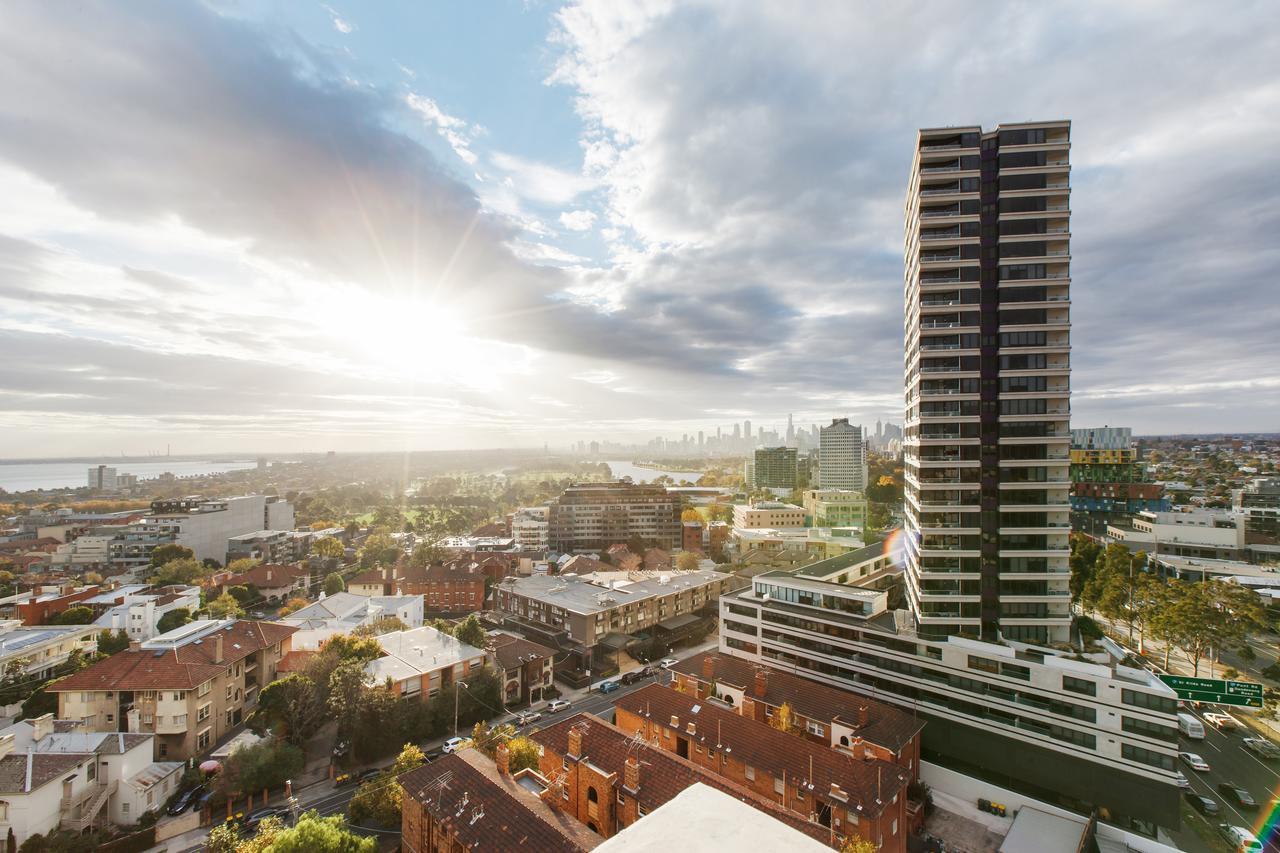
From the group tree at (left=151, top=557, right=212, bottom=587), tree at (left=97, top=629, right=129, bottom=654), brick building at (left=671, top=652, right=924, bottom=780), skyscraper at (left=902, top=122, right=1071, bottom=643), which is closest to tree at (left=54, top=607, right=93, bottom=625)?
tree at (left=97, top=629, right=129, bottom=654)

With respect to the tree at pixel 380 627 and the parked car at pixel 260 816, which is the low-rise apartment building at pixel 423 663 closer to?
the tree at pixel 380 627

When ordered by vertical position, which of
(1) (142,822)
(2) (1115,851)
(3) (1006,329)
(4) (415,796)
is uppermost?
(3) (1006,329)

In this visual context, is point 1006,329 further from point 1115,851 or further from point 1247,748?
point 1247,748

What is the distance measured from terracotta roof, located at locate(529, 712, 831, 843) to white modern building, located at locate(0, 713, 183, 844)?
55.7ft

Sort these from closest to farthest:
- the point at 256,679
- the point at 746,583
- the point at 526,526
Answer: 1. the point at 256,679
2. the point at 746,583
3. the point at 526,526

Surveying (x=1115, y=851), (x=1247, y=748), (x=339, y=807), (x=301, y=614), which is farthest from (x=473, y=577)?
(x=1247, y=748)

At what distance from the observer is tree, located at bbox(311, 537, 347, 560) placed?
6662 centimetres

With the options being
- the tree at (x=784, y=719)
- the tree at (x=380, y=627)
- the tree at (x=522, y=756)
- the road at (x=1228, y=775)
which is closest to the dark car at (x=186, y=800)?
the tree at (x=380, y=627)

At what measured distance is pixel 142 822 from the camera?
2200cm

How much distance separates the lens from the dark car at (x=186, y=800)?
74.9ft

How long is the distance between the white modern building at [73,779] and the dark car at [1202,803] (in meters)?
43.2

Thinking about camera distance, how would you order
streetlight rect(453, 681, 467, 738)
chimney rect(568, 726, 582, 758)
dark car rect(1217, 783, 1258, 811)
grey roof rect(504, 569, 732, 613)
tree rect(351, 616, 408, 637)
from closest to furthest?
chimney rect(568, 726, 582, 758) < dark car rect(1217, 783, 1258, 811) < streetlight rect(453, 681, 467, 738) < tree rect(351, 616, 408, 637) < grey roof rect(504, 569, 732, 613)

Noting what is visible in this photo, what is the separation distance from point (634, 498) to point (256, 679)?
51.7 meters

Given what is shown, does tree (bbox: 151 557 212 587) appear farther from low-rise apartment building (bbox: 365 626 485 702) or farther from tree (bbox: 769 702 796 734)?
tree (bbox: 769 702 796 734)
